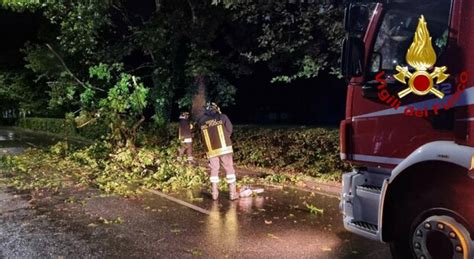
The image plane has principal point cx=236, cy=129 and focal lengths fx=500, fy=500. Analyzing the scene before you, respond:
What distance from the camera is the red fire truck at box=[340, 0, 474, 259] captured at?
393 cm

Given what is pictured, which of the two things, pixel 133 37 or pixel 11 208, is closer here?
pixel 11 208

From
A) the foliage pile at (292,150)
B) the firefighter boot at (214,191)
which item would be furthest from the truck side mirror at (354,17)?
the foliage pile at (292,150)

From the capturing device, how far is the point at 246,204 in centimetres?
875

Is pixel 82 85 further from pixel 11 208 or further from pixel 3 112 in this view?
pixel 3 112

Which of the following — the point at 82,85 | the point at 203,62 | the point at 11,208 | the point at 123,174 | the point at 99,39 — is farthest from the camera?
the point at 82,85

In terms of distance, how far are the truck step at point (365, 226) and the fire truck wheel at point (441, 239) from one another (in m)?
0.49

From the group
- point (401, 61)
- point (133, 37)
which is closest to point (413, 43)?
point (401, 61)

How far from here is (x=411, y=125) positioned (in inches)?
173

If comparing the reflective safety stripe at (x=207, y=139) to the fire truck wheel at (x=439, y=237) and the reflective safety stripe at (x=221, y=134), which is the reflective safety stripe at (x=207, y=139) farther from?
the fire truck wheel at (x=439, y=237)

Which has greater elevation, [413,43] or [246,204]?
[413,43]

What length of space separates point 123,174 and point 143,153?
0.76 meters

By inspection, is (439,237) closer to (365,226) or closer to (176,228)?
(365,226)

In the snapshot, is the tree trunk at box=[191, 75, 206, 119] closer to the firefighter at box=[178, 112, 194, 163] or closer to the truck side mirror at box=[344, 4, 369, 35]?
the firefighter at box=[178, 112, 194, 163]

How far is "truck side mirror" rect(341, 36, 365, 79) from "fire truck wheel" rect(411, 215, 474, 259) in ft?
4.79
